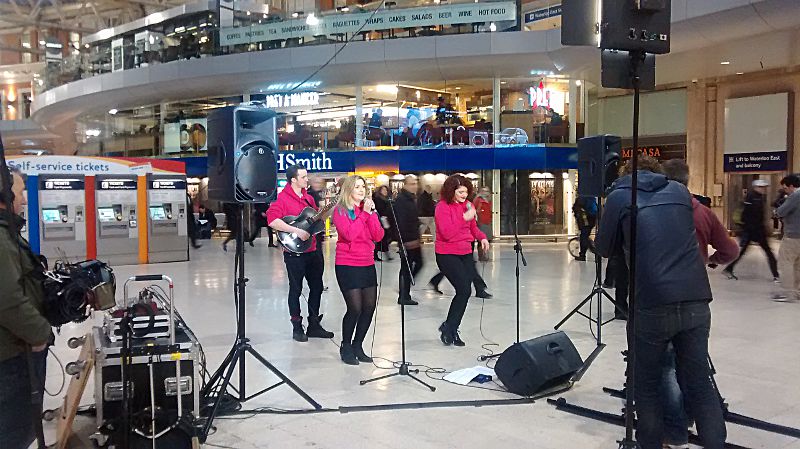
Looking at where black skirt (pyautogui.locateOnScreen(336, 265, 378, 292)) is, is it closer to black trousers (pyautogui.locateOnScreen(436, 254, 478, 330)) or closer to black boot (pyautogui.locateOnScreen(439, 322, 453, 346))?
black trousers (pyautogui.locateOnScreen(436, 254, 478, 330))

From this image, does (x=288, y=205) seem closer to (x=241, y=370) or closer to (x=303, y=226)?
(x=303, y=226)

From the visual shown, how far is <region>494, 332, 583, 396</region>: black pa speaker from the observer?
15.9 ft

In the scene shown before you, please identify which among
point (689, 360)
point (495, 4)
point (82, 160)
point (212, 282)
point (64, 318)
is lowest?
point (212, 282)

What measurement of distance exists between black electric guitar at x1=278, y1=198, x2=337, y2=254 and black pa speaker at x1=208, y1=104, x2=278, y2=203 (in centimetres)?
143

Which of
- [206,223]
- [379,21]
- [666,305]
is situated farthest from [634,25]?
[206,223]

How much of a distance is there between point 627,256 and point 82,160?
42.1ft

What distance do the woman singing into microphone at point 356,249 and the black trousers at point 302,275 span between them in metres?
1.27

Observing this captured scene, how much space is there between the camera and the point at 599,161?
6.53 metres

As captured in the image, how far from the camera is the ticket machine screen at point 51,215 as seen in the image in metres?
13.2

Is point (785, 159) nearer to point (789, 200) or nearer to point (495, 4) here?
point (495, 4)

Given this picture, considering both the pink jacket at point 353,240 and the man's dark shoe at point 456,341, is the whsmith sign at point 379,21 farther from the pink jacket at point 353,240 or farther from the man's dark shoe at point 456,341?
the pink jacket at point 353,240

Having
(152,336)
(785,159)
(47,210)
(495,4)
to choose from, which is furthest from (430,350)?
(785,159)

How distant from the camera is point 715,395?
11.6 feet

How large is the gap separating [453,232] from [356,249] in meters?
1.39
